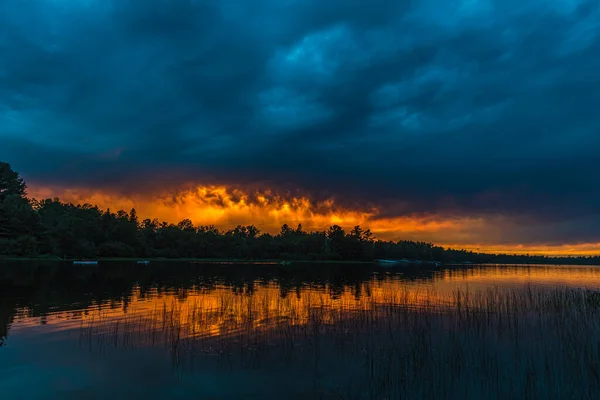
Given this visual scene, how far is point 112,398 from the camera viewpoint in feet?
46.9

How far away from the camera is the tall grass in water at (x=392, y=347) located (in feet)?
51.2

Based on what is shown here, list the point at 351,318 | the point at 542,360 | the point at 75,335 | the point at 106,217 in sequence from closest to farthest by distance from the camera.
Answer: the point at 542,360, the point at 75,335, the point at 351,318, the point at 106,217

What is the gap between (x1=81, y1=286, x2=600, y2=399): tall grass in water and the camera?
51.2 feet

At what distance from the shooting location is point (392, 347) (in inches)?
766

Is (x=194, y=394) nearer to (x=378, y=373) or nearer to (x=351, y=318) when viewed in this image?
(x=378, y=373)

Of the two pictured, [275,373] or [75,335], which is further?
[75,335]

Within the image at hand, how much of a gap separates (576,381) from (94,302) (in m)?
39.1

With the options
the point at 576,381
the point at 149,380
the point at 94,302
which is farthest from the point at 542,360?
the point at 94,302

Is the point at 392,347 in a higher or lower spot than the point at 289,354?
higher

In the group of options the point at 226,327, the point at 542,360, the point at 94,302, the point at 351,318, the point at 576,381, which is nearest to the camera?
the point at 576,381

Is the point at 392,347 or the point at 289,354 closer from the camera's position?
the point at 392,347

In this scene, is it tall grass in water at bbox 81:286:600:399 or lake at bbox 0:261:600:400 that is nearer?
lake at bbox 0:261:600:400

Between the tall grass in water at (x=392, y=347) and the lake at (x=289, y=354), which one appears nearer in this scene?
the lake at (x=289, y=354)

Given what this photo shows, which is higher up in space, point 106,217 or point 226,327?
point 106,217
